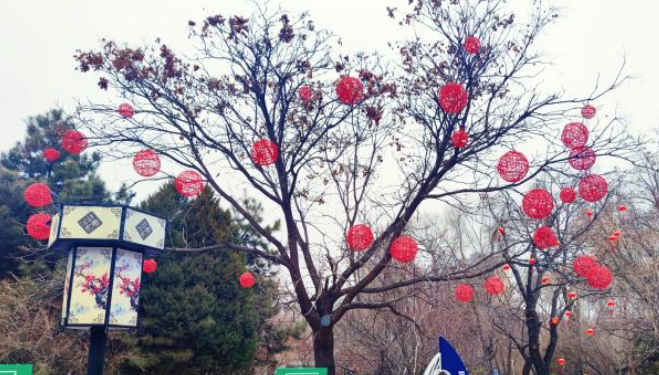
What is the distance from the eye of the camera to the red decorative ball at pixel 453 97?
26.9 feet

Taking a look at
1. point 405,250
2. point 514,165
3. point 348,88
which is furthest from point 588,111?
point 348,88

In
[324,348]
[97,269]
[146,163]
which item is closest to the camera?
[97,269]

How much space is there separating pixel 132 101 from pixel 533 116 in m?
6.21

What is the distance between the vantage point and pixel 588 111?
877 cm

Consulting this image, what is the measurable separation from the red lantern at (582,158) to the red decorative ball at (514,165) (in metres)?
1.01

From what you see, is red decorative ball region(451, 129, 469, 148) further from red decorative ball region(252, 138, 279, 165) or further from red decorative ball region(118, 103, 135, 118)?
red decorative ball region(118, 103, 135, 118)

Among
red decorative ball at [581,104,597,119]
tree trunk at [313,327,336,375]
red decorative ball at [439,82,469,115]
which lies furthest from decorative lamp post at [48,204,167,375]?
red decorative ball at [581,104,597,119]

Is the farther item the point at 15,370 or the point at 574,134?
the point at 574,134

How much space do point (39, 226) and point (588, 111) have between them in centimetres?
813

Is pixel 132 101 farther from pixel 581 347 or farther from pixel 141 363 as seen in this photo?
pixel 581 347

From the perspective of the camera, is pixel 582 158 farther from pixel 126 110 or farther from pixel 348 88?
pixel 126 110

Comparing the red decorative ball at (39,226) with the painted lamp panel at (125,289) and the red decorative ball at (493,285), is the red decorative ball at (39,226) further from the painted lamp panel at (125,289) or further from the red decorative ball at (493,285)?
the red decorative ball at (493,285)

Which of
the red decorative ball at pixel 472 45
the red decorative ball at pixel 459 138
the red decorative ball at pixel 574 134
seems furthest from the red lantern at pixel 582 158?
the red decorative ball at pixel 472 45

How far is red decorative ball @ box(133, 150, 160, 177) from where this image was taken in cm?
897
